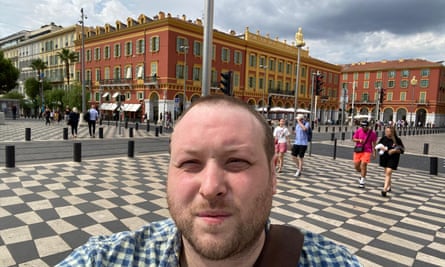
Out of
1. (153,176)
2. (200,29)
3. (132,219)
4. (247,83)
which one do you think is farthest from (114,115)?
(132,219)

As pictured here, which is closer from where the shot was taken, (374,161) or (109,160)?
(109,160)

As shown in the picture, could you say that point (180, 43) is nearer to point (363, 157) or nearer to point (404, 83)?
point (363, 157)

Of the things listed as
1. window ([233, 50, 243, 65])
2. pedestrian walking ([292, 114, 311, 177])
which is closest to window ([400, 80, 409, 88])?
window ([233, 50, 243, 65])

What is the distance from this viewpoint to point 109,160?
32.0ft

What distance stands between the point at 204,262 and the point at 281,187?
253 inches

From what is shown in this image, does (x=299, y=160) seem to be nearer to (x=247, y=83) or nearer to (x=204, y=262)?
(x=204, y=262)

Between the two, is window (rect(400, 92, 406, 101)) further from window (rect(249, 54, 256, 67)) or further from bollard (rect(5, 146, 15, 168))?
bollard (rect(5, 146, 15, 168))

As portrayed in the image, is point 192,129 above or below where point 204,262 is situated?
above

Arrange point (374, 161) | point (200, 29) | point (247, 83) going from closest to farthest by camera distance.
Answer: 1. point (374, 161)
2. point (200, 29)
3. point (247, 83)

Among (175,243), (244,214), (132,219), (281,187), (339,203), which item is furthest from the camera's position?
(281,187)

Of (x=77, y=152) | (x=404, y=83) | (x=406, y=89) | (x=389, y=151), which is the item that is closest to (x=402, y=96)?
(x=406, y=89)

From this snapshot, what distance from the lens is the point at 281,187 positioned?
711 centimetres

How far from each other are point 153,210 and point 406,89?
226ft

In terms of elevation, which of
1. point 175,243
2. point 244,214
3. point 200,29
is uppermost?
point 200,29
